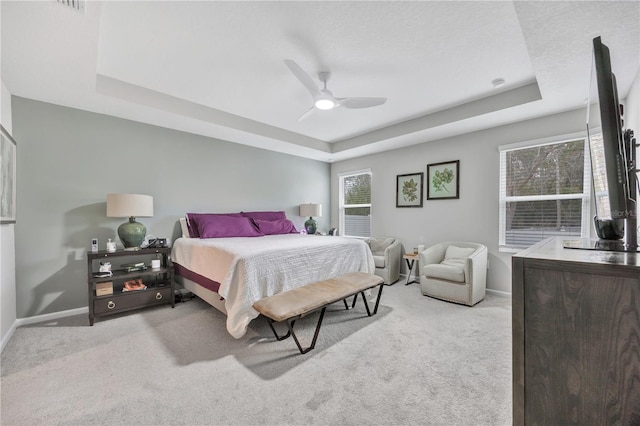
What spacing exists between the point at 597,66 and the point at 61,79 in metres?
3.89

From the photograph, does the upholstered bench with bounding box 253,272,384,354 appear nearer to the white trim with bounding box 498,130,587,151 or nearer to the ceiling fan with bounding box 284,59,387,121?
the ceiling fan with bounding box 284,59,387,121

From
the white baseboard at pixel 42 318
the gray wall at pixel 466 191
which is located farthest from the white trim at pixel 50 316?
the gray wall at pixel 466 191

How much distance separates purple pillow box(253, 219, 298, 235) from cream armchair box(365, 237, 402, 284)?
156 centimetres

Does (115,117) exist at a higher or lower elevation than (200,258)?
higher

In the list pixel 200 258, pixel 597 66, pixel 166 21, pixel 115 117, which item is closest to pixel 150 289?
pixel 200 258

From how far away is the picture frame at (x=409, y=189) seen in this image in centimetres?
465

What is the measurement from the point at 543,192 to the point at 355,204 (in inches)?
125

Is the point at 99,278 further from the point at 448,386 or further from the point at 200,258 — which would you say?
the point at 448,386

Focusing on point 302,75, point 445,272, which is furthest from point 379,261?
point 302,75

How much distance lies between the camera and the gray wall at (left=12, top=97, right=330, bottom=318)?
286cm

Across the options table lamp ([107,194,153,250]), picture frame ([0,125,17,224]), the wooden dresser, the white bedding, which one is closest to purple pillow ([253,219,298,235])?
the white bedding

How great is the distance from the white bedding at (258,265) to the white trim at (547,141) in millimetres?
2456

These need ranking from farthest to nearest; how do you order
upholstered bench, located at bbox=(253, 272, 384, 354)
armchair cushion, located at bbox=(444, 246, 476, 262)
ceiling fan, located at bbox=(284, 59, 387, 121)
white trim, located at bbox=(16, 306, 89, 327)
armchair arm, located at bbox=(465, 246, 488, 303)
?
1. armchair cushion, located at bbox=(444, 246, 476, 262)
2. armchair arm, located at bbox=(465, 246, 488, 303)
3. white trim, located at bbox=(16, 306, 89, 327)
4. ceiling fan, located at bbox=(284, 59, 387, 121)
5. upholstered bench, located at bbox=(253, 272, 384, 354)

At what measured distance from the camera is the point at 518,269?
3.00ft
